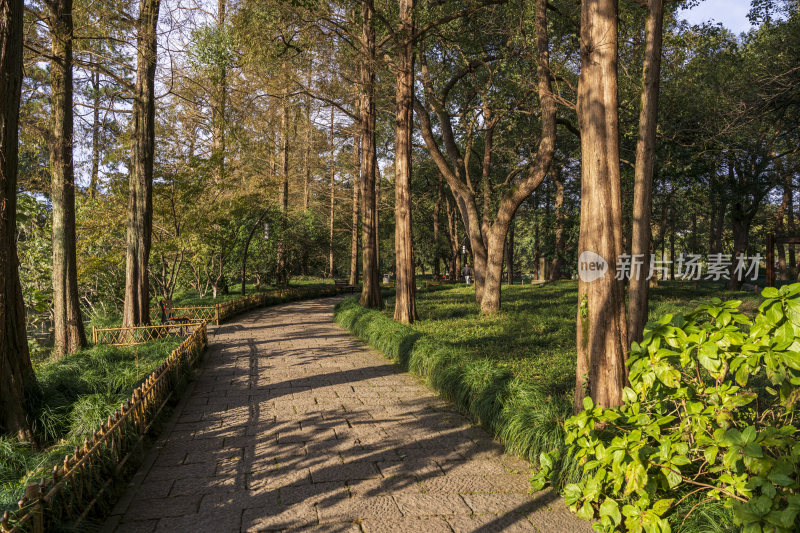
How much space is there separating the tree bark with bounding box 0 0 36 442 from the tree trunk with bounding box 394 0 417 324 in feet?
29.1

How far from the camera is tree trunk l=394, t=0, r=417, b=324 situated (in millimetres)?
13336

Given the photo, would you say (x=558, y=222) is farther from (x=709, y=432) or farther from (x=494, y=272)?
(x=709, y=432)

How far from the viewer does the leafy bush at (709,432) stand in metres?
2.75

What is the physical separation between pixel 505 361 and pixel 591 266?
12.2 feet

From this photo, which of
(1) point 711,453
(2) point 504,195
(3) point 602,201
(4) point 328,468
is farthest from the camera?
(2) point 504,195

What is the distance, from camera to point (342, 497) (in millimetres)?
4477

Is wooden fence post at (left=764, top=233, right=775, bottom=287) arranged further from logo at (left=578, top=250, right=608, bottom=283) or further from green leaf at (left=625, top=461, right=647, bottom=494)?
green leaf at (left=625, top=461, right=647, bottom=494)

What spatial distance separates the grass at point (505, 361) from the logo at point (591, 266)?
1511 millimetres

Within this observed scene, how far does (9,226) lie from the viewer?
18.2ft

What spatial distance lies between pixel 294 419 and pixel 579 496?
13.1ft

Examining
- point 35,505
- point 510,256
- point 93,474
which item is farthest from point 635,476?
point 510,256

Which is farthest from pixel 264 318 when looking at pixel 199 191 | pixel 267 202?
pixel 267 202

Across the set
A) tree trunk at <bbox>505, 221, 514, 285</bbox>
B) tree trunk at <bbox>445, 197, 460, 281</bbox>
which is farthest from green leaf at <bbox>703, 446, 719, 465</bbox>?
tree trunk at <bbox>445, 197, 460, 281</bbox>

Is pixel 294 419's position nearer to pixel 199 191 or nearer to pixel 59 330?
pixel 59 330
